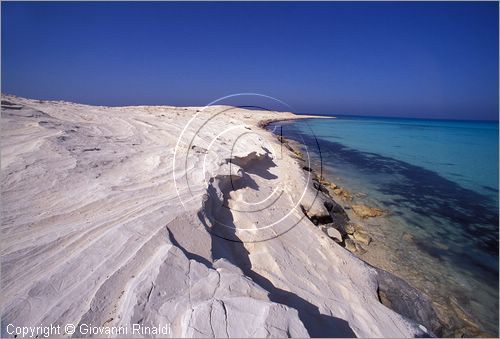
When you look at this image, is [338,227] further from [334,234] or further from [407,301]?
[407,301]

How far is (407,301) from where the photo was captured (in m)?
4.00

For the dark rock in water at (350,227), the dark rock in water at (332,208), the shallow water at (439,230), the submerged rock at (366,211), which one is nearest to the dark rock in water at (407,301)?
the shallow water at (439,230)

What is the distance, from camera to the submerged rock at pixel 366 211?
24.2 feet

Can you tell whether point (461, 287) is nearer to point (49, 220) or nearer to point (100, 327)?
point (100, 327)

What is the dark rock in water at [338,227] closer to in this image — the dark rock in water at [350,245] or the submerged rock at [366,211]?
the dark rock in water at [350,245]

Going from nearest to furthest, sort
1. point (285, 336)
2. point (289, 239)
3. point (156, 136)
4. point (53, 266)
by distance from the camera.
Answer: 1. point (285, 336)
2. point (53, 266)
3. point (289, 239)
4. point (156, 136)

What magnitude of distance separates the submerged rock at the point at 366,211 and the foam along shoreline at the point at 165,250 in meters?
2.00

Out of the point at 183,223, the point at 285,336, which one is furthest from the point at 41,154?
the point at 285,336

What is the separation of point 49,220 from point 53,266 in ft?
3.38

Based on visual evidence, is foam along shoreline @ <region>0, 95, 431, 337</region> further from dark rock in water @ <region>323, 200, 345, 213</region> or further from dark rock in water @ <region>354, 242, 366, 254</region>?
dark rock in water @ <region>354, 242, 366, 254</region>

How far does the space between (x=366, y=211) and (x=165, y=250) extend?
21.5ft

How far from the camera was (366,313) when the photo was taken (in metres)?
3.17

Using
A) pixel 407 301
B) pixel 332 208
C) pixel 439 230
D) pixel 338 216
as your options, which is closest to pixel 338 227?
pixel 338 216

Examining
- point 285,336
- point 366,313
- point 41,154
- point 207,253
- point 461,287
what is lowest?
point 461,287
